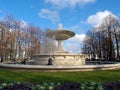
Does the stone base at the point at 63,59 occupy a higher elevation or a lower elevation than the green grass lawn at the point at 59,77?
higher

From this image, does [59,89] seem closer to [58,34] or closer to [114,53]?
[58,34]

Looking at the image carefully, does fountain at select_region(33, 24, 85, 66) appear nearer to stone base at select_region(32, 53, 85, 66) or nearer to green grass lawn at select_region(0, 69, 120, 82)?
stone base at select_region(32, 53, 85, 66)

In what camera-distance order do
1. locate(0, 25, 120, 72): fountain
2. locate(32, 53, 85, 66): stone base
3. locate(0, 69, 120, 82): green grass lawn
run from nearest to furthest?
locate(0, 69, 120, 82): green grass lawn, locate(0, 25, 120, 72): fountain, locate(32, 53, 85, 66): stone base

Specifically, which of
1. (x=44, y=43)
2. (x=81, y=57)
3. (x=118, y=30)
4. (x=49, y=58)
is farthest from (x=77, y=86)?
(x=44, y=43)

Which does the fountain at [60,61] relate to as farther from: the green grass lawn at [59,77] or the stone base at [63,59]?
the green grass lawn at [59,77]

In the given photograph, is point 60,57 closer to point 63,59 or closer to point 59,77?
point 63,59

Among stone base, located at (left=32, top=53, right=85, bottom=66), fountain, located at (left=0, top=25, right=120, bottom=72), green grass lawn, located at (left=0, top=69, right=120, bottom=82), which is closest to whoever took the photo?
green grass lawn, located at (left=0, top=69, right=120, bottom=82)

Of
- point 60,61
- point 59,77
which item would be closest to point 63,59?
point 60,61

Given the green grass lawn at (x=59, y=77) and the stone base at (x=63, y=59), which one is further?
the stone base at (x=63, y=59)

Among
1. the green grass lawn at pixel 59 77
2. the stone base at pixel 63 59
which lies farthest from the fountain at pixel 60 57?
the green grass lawn at pixel 59 77

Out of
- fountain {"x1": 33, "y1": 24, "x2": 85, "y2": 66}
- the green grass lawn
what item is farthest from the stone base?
the green grass lawn

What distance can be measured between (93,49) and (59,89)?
5740 cm

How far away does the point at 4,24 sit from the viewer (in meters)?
45.9

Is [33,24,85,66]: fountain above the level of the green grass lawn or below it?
above
